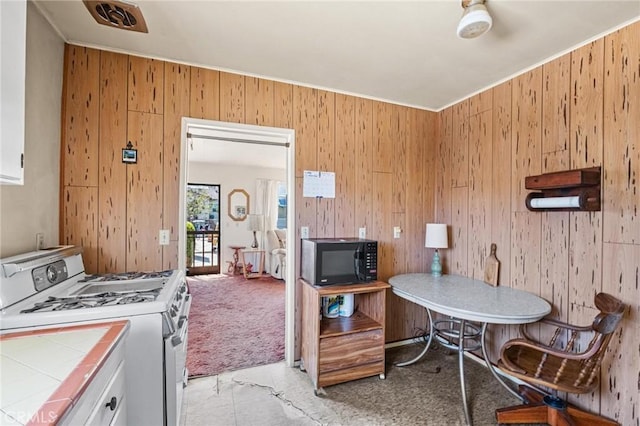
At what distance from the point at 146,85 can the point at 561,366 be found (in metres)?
3.29

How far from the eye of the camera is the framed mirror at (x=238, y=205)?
677 cm

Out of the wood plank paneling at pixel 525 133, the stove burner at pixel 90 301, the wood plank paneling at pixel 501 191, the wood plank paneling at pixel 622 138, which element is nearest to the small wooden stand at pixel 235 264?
the stove burner at pixel 90 301

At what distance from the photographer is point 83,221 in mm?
2004

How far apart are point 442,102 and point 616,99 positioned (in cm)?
142

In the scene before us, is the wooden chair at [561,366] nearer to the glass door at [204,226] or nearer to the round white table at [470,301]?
the round white table at [470,301]

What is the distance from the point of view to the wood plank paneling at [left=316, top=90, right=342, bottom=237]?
2.70 meters

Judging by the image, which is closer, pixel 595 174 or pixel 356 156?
pixel 595 174

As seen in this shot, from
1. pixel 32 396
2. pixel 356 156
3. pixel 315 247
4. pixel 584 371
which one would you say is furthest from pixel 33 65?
pixel 584 371

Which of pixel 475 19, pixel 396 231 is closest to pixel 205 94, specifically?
pixel 475 19

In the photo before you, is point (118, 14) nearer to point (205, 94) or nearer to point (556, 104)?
point (205, 94)

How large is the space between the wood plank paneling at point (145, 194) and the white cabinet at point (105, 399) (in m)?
1.05

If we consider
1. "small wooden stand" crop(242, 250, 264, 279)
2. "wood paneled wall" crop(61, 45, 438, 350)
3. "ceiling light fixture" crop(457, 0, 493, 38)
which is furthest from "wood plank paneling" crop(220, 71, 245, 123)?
"small wooden stand" crop(242, 250, 264, 279)

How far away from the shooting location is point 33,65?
1619 millimetres

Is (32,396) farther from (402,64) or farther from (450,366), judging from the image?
(450,366)
